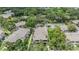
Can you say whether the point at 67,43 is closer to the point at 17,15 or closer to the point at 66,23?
the point at 66,23

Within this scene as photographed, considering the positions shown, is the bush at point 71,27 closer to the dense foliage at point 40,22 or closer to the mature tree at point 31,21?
the dense foliage at point 40,22

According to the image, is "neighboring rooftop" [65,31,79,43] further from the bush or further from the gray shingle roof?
the gray shingle roof

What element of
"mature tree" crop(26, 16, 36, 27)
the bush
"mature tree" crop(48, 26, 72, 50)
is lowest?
"mature tree" crop(48, 26, 72, 50)

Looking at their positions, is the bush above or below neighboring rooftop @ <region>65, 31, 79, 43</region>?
above

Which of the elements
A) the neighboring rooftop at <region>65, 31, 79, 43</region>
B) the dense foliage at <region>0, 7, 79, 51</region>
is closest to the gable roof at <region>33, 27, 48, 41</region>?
the dense foliage at <region>0, 7, 79, 51</region>

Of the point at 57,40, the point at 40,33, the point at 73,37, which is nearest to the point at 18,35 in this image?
the point at 40,33

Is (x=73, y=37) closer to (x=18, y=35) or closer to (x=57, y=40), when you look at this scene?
(x=57, y=40)
